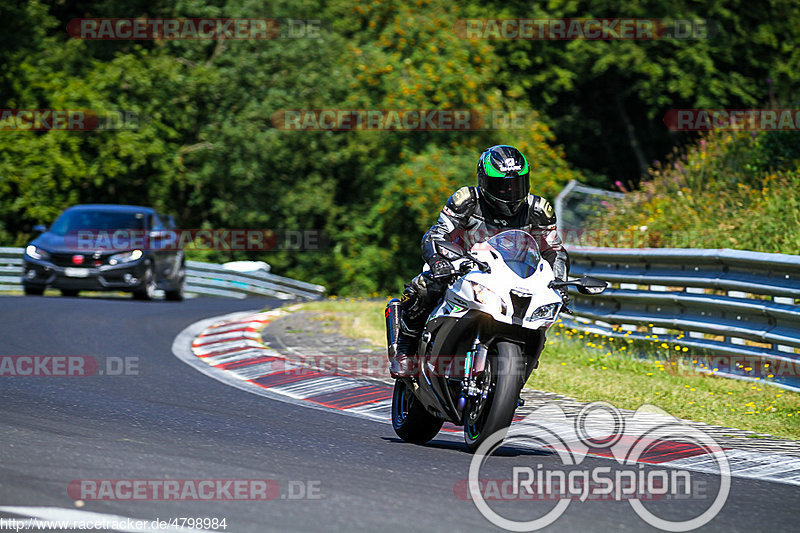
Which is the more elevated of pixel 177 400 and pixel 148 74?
pixel 148 74

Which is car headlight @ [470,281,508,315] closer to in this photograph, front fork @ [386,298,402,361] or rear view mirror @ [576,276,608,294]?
rear view mirror @ [576,276,608,294]

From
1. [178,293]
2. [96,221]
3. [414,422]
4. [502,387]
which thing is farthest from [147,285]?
[502,387]

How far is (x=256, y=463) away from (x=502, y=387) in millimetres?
1502

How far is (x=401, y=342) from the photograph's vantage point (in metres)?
8.60

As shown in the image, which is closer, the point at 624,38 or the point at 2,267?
the point at 2,267

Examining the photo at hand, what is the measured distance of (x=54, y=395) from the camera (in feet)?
33.1

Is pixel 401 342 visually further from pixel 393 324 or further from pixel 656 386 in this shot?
pixel 656 386

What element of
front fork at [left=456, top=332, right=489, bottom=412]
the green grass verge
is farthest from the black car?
front fork at [left=456, top=332, right=489, bottom=412]

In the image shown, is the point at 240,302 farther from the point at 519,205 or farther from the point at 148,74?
the point at 148,74

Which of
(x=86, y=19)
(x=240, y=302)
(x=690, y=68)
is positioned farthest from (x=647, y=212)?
(x=86, y=19)

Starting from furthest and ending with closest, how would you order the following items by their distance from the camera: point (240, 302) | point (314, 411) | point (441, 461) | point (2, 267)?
point (2, 267), point (240, 302), point (314, 411), point (441, 461)

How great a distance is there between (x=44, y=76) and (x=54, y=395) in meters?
28.9

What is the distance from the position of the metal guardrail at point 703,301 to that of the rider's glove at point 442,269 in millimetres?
4519

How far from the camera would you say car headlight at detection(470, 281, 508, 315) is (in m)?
7.41
